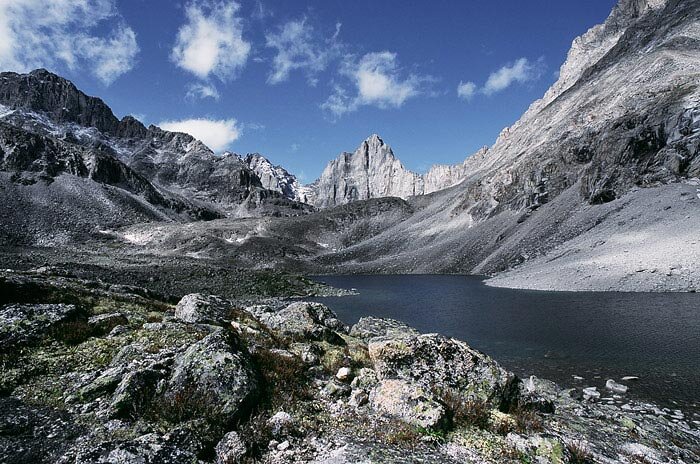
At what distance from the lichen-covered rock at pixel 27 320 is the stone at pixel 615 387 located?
85.0 feet

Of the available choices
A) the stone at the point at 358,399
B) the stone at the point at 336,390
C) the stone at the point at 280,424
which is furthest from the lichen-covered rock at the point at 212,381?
the stone at the point at 358,399

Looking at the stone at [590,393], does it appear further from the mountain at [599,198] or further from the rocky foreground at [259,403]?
the mountain at [599,198]

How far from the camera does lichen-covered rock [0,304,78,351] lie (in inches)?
423

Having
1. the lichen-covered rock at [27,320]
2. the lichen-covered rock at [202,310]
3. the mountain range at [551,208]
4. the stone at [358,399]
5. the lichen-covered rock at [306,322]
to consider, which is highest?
the mountain range at [551,208]

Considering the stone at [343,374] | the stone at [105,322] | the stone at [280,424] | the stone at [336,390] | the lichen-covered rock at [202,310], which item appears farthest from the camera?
the lichen-covered rock at [202,310]

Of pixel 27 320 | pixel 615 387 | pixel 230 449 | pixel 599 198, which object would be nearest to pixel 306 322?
pixel 230 449

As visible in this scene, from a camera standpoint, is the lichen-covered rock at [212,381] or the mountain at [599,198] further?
the mountain at [599,198]

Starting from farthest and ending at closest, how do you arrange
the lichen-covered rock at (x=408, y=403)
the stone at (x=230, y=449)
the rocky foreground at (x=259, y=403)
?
the lichen-covered rock at (x=408, y=403)
the rocky foreground at (x=259, y=403)
the stone at (x=230, y=449)

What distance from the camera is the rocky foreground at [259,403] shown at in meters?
8.01

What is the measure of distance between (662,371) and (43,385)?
3050 cm

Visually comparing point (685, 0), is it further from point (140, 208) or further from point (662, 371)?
point (140, 208)

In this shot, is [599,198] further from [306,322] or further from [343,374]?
[343,374]

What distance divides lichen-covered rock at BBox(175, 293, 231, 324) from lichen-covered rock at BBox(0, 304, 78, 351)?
13.8 feet

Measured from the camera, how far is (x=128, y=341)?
39.5 feet
